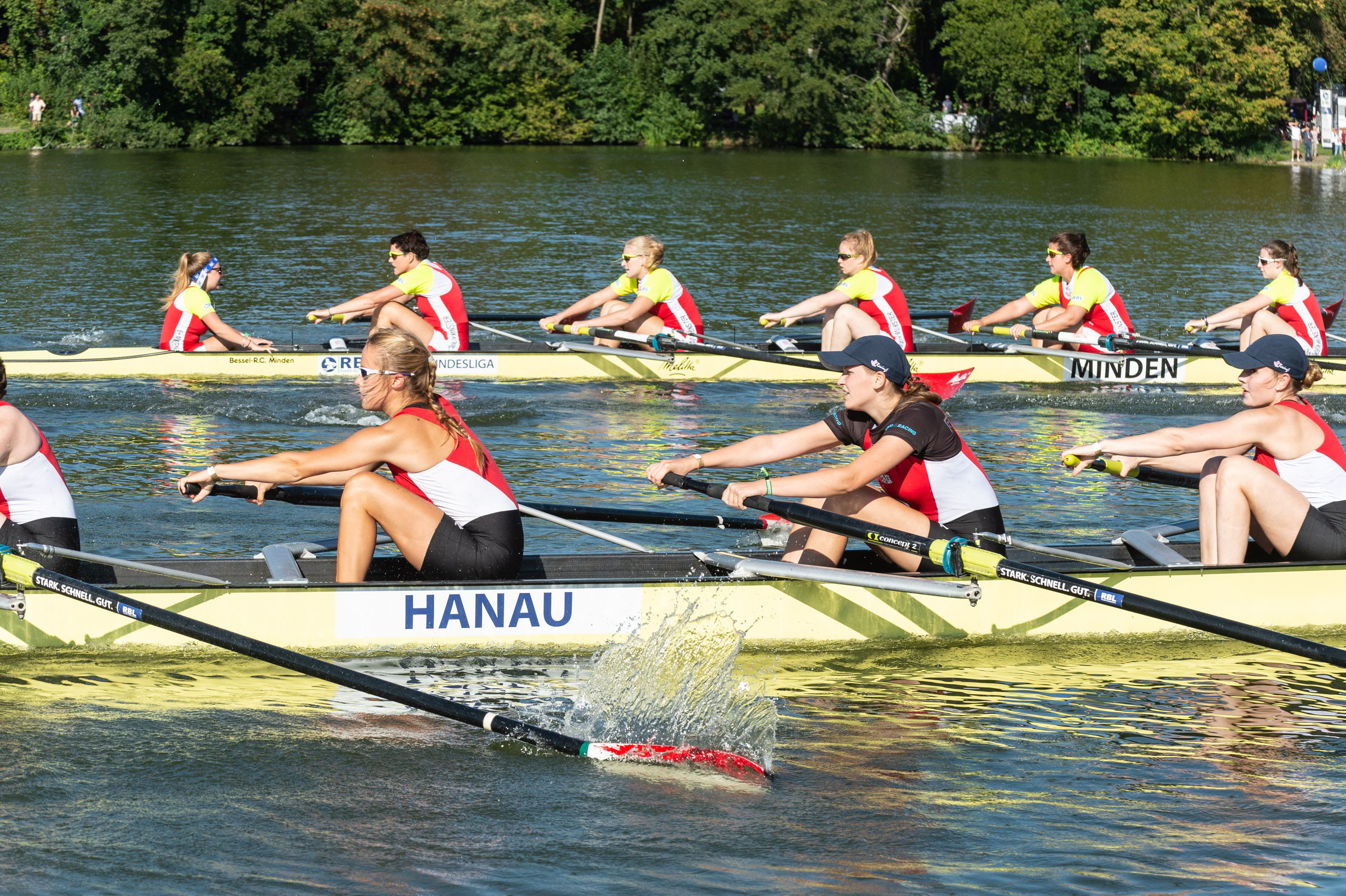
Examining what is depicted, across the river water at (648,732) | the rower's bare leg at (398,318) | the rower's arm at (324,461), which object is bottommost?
the river water at (648,732)

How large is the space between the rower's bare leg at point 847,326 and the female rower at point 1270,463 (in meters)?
6.27

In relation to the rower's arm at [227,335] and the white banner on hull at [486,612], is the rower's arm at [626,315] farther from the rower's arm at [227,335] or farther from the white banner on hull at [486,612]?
the white banner on hull at [486,612]

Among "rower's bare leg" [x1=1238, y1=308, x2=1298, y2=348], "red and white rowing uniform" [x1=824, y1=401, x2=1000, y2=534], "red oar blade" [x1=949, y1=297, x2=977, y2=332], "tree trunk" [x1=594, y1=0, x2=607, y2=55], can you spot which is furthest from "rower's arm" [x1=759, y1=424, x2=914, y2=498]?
"tree trunk" [x1=594, y1=0, x2=607, y2=55]

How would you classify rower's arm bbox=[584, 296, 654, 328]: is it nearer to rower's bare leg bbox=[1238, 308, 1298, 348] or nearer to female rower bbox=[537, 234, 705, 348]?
female rower bbox=[537, 234, 705, 348]

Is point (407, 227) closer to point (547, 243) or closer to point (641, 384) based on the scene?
point (547, 243)

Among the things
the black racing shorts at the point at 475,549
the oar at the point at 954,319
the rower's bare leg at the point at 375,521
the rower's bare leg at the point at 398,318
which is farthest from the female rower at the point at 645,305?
the rower's bare leg at the point at 375,521

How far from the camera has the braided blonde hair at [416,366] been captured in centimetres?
642

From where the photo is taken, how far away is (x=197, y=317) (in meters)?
14.3

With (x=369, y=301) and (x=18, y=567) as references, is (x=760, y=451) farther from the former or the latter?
(x=369, y=301)

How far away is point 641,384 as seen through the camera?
1502cm

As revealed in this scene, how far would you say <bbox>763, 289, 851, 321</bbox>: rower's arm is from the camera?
13711 mm

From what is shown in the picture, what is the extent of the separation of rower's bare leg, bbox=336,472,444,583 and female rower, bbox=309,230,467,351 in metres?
7.02

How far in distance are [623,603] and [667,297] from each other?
26.6 feet

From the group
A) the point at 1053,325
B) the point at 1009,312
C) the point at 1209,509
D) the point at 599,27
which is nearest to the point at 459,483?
the point at 1209,509
